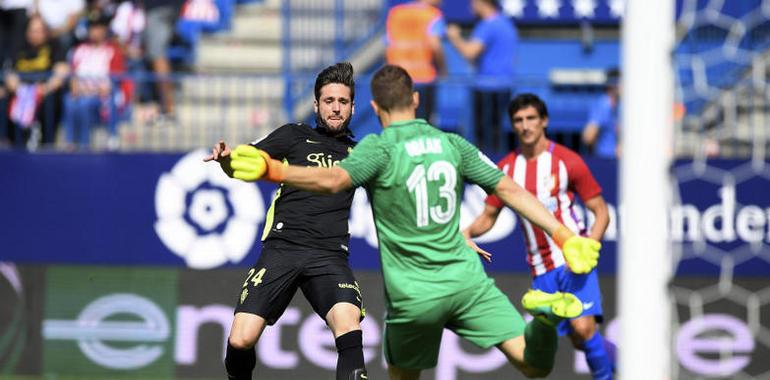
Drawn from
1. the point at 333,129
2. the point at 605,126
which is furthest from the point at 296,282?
the point at 605,126

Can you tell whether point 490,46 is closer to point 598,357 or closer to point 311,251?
point 598,357

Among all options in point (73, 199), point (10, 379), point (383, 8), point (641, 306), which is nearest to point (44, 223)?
point (73, 199)

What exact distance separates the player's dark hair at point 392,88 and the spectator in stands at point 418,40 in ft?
17.4

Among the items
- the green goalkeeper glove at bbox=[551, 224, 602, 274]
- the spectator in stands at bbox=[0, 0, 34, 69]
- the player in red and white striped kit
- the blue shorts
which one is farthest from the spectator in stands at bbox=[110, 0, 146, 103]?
the green goalkeeper glove at bbox=[551, 224, 602, 274]

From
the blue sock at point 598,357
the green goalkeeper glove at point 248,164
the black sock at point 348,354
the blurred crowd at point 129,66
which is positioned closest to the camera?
the green goalkeeper glove at point 248,164

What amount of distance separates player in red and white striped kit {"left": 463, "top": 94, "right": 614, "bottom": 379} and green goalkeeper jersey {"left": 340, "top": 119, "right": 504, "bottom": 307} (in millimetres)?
2119

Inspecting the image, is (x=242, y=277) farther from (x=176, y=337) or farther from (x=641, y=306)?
(x=641, y=306)

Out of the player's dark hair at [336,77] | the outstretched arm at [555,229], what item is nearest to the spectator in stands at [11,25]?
the player's dark hair at [336,77]

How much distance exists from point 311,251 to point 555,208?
2.08m

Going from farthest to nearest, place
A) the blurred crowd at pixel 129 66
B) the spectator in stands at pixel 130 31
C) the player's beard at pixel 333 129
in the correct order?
the spectator in stands at pixel 130 31
the blurred crowd at pixel 129 66
the player's beard at pixel 333 129

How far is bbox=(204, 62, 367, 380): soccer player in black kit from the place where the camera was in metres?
6.75

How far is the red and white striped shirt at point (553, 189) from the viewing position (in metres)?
8.32

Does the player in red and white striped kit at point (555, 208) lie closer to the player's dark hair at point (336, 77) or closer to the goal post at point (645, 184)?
the player's dark hair at point (336, 77)

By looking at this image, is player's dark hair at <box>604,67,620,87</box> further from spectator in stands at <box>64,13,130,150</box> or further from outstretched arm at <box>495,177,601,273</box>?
outstretched arm at <box>495,177,601,273</box>
